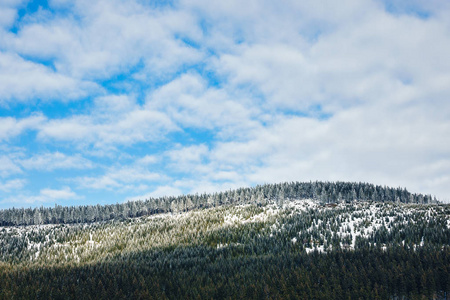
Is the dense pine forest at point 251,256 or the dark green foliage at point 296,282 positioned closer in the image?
the dark green foliage at point 296,282

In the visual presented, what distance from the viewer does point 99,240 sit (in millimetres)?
112312

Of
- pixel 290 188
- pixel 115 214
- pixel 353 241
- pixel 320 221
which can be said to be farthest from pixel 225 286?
pixel 115 214

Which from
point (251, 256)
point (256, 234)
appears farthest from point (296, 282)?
point (256, 234)

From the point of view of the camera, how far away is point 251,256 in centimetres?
6806

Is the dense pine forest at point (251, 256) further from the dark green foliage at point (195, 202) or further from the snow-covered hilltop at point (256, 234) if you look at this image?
the dark green foliage at point (195, 202)

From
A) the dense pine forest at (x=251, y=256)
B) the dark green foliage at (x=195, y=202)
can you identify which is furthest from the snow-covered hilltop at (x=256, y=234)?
the dark green foliage at (x=195, y=202)

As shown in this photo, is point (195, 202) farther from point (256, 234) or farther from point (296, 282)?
point (296, 282)

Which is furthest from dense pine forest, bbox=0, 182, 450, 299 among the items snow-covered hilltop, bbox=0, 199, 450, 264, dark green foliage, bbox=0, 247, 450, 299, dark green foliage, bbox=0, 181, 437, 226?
dark green foliage, bbox=0, 181, 437, 226

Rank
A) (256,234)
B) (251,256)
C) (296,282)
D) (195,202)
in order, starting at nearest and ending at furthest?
(296,282) → (251,256) → (256,234) → (195,202)

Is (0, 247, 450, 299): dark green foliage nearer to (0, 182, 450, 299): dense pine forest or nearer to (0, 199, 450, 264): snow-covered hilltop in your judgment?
(0, 182, 450, 299): dense pine forest

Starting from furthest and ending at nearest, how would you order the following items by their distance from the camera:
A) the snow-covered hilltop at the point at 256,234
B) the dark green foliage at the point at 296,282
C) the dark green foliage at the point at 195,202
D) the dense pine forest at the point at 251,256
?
1. the dark green foliage at the point at 195,202
2. the snow-covered hilltop at the point at 256,234
3. the dense pine forest at the point at 251,256
4. the dark green foliage at the point at 296,282

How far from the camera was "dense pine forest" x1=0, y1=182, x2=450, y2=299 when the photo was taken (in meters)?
36.8

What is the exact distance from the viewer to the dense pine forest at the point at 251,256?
3675cm

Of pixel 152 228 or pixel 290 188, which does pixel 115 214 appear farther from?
pixel 290 188
